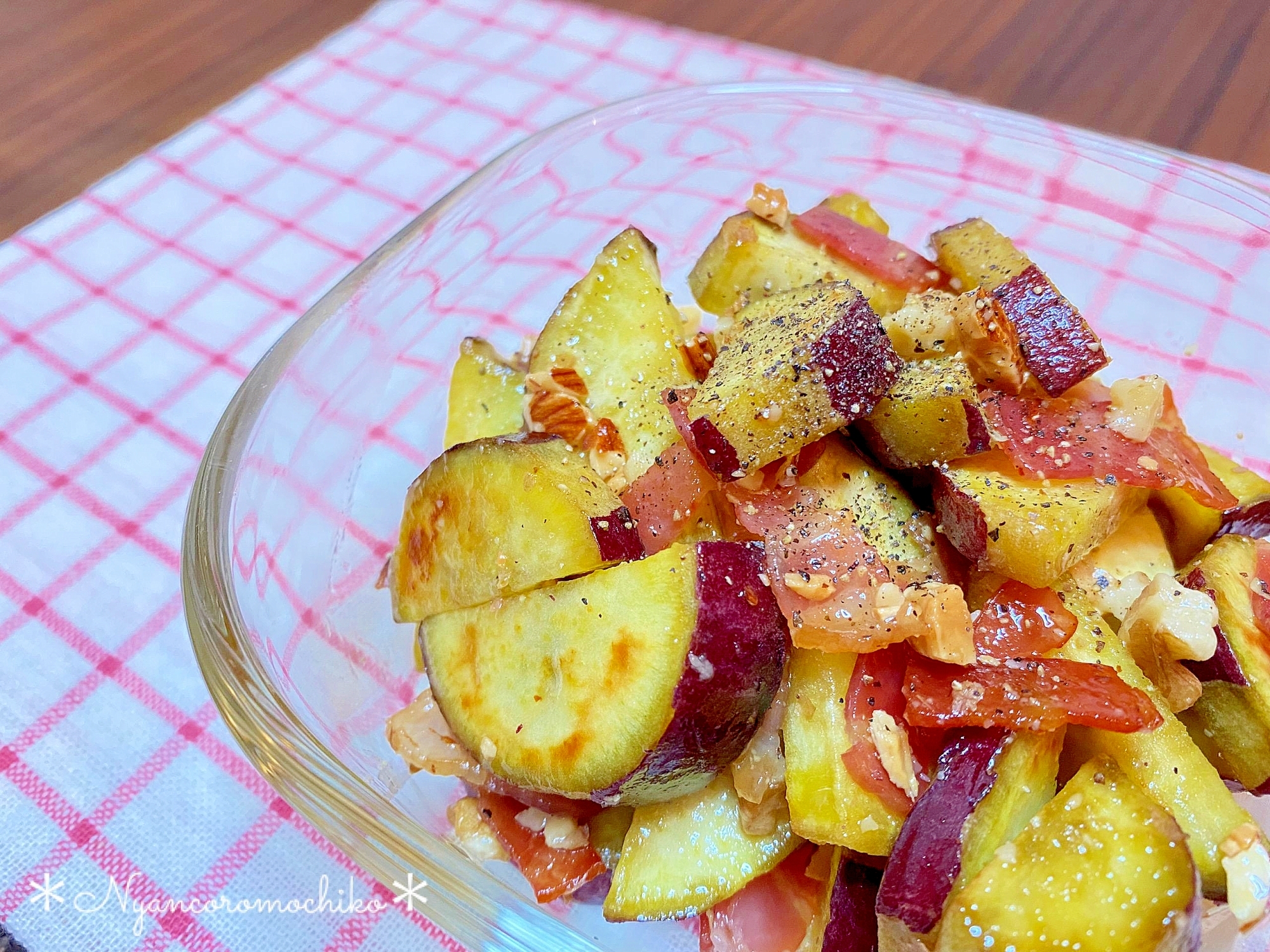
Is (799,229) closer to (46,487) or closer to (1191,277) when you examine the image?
(1191,277)

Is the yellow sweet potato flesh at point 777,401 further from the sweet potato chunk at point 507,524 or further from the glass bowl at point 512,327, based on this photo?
the glass bowl at point 512,327

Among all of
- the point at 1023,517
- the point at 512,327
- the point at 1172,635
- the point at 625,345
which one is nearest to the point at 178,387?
the point at 512,327

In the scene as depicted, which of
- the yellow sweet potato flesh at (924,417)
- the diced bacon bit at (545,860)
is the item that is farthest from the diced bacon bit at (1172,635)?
the diced bacon bit at (545,860)

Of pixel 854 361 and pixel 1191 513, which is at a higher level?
pixel 854 361

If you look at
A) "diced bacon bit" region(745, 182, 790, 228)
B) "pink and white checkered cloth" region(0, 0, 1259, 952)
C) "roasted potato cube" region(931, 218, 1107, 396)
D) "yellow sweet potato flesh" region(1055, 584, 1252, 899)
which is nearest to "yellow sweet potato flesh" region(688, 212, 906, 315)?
"diced bacon bit" region(745, 182, 790, 228)

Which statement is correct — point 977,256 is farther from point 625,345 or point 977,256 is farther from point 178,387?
point 178,387

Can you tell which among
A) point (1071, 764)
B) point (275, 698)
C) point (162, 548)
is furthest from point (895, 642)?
point (162, 548)

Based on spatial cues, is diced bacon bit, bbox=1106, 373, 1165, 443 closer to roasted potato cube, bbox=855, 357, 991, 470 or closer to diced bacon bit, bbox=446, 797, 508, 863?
roasted potato cube, bbox=855, 357, 991, 470
